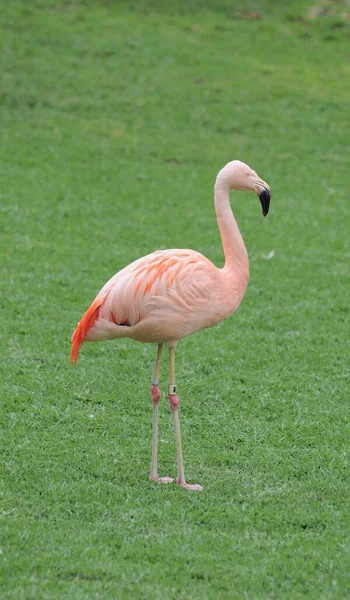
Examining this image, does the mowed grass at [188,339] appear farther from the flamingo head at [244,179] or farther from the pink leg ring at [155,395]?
the flamingo head at [244,179]

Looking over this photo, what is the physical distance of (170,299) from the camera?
17.0 ft

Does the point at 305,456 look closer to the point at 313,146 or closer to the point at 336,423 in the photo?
A: the point at 336,423

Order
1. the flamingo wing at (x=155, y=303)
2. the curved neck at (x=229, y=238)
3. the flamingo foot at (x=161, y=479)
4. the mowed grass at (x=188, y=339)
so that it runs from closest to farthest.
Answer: the mowed grass at (x=188, y=339)
the flamingo wing at (x=155, y=303)
the flamingo foot at (x=161, y=479)
the curved neck at (x=229, y=238)

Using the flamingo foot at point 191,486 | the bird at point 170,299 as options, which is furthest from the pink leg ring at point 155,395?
the flamingo foot at point 191,486

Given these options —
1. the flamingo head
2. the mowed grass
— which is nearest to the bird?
the flamingo head

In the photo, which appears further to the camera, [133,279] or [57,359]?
[57,359]

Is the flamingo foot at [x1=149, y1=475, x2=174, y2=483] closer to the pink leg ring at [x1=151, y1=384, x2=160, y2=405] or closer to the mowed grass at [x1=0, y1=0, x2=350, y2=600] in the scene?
the mowed grass at [x1=0, y1=0, x2=350, y2=600]

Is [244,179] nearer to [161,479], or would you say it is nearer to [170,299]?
[170,299]

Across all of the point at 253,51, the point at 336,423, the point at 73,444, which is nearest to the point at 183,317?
the point at 73,444

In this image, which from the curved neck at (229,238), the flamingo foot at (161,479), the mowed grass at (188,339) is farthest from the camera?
the curved neck at (229,238)

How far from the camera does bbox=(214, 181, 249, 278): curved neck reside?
18.0 feet

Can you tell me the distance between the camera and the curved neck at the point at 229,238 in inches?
215

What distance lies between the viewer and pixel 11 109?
44.2 ft

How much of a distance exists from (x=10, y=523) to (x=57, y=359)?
2542 mm
